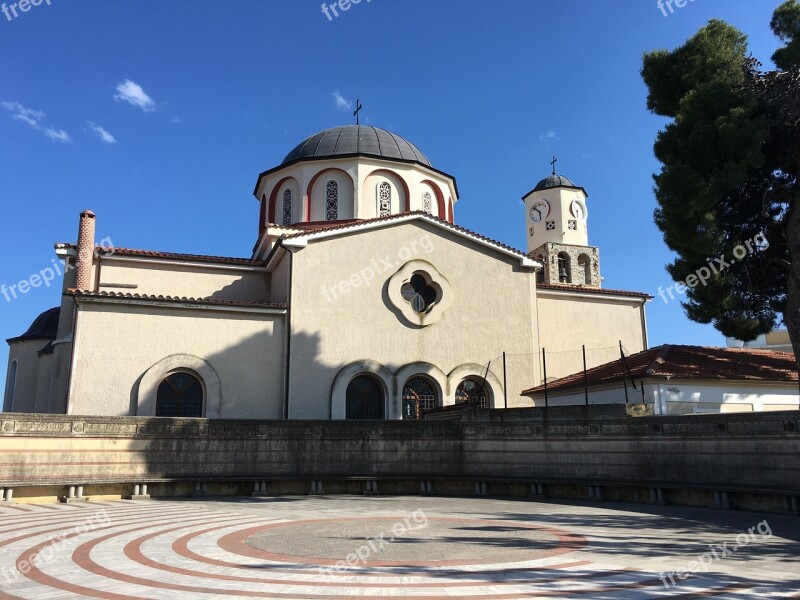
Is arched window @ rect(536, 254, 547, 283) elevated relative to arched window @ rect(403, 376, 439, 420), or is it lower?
elevated

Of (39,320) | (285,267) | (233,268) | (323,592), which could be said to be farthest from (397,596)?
(39,320)

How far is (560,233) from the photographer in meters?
34.3

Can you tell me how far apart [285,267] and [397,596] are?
18.4 metres

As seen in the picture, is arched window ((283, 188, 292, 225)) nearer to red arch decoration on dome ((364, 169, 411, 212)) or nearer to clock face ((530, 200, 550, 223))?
red arch decoration on dome ((364, 169, 411, 212))

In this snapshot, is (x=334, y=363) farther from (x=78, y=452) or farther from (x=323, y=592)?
(x=323, y=592)

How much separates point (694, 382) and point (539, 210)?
59.7 ft

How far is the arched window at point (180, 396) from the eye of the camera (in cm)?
2097

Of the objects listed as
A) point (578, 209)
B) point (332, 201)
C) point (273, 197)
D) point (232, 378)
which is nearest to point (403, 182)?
point (332, 201)

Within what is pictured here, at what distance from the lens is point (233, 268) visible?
26219 mm

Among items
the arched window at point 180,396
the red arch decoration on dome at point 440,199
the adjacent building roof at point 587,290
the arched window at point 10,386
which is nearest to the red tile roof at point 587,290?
the adjacent building roof at point 587,290

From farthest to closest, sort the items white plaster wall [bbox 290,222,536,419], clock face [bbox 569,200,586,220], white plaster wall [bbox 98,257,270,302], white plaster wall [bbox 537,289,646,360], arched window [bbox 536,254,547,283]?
clock face [bbox 569,200,586,220] → arched window [bbox 536,254,547,283] → white plaster wall [bbox 537,289,646,360] → white plaster wall [bbox 98,257,270,302] → white plaster wall [bbox 290,222,536,419]

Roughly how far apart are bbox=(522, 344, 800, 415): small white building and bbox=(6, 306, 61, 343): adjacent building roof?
19.5 meters

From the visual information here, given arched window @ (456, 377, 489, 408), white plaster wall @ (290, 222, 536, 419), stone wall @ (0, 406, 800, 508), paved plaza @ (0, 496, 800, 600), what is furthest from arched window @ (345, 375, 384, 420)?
paved plaza @ (0, 496, 800, 600)

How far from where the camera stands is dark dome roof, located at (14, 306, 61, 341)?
2544 cm
